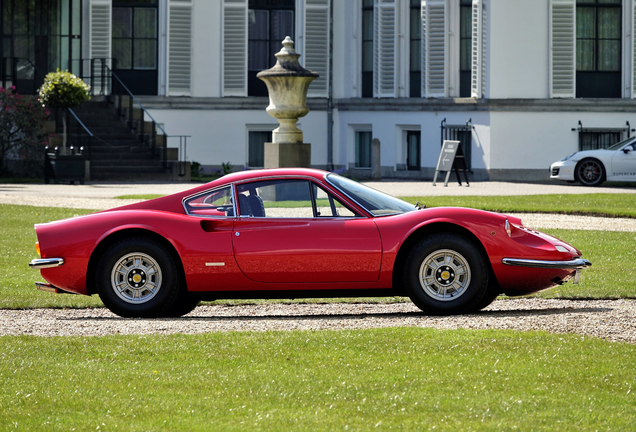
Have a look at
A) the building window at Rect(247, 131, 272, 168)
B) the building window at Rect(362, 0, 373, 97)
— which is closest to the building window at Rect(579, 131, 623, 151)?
the building window at Rect(362, 0, 373, 97)

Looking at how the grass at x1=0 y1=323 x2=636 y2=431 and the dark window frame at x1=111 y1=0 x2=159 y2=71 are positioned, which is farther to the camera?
the dark window frame at x1=111 y1=0 x2=159 y2=71

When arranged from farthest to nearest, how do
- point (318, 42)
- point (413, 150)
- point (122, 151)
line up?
1. point (318, 42)
2. point (413, 150)
3. point (122, 151)

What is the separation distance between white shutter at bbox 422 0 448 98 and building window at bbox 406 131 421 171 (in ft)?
4.92

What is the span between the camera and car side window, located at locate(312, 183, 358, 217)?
8.24 metres

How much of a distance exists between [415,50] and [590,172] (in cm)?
757

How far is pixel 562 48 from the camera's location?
30.1m

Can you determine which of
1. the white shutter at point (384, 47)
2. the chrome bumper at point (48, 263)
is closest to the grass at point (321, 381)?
the chrome bumper at point (48, 263)

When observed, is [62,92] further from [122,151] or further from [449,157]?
[449,157]

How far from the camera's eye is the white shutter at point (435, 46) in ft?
101

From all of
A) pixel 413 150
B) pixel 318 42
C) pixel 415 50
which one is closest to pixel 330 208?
pixel 413 150

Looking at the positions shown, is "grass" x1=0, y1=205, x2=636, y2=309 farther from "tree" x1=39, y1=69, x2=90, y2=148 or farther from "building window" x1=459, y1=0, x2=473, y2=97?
"building window" x1=459, y1=0, x2=473, y2=97

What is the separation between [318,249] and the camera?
26.5 ft

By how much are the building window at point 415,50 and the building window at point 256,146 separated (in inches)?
187

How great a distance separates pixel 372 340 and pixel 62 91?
2220 centimetres
